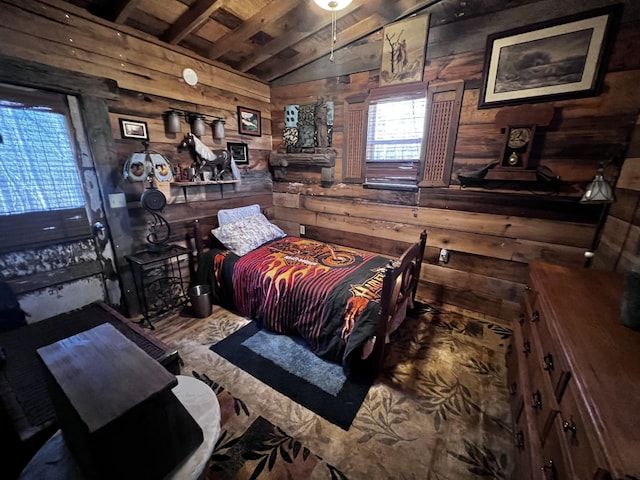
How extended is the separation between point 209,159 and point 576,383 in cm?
305

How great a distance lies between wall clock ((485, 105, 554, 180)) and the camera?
6.72 feet

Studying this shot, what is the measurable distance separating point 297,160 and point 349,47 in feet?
4.34

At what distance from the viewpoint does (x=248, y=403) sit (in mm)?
1692

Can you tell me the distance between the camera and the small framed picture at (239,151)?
3.12 metres

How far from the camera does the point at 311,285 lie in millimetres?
2154

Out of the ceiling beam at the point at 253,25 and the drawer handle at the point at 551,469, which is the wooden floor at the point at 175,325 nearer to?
the drawer handle at the point at 551,469

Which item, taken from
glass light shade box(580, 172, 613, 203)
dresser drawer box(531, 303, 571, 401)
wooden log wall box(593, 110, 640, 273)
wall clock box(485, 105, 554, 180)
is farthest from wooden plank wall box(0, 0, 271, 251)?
wooden log wall box(593, 110, 640, 273)

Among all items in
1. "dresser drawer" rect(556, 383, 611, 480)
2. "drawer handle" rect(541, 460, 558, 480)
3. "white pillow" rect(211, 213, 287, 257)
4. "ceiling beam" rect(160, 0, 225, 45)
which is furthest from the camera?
"white pillow" rect(211, 213, 287, 257)

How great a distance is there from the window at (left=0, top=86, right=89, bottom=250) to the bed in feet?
3.46

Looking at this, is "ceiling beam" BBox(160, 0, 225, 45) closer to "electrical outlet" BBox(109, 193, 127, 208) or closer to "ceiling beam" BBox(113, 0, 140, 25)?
"ceiling beam" BBox(113, 0, 140, 25)

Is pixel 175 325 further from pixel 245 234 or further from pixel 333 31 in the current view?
pixel 333 31

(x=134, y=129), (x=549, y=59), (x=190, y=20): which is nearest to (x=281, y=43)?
(x=190, y=20)

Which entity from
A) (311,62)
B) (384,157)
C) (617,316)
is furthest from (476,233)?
(311,62)

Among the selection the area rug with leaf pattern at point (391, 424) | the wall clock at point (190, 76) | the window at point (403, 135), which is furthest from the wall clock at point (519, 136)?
the wall clock at point (190, 76)
